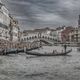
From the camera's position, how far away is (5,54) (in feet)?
94.9

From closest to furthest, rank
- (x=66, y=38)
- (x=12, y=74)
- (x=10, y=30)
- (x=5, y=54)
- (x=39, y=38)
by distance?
(x=12, y=74) → (x=5, y=54) → (x=10, y=30) → (x=39, y=38) → (x=66, y=38)

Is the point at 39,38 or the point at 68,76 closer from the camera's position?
the point at 68,76

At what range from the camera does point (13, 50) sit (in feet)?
99.0

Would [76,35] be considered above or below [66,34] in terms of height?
below

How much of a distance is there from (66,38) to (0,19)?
46074mm

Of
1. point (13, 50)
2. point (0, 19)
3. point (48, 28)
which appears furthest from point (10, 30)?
point (48, 28)

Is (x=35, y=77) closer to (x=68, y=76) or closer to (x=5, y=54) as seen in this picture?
(x=68, y=76)

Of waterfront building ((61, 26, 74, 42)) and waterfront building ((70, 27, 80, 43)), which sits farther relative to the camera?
waterfront building ((61, 26, 74, 42))

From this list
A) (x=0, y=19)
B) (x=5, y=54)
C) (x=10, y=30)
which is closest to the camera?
(x=5, y=54)

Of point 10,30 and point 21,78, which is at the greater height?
point 10,30

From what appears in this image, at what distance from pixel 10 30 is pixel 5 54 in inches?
944

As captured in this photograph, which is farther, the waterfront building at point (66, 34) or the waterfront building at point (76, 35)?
the waterfront building at point (66, 34)

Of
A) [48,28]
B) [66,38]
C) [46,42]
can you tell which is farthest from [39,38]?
[48,28]

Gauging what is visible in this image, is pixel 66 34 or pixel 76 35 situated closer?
pixel 76 35
